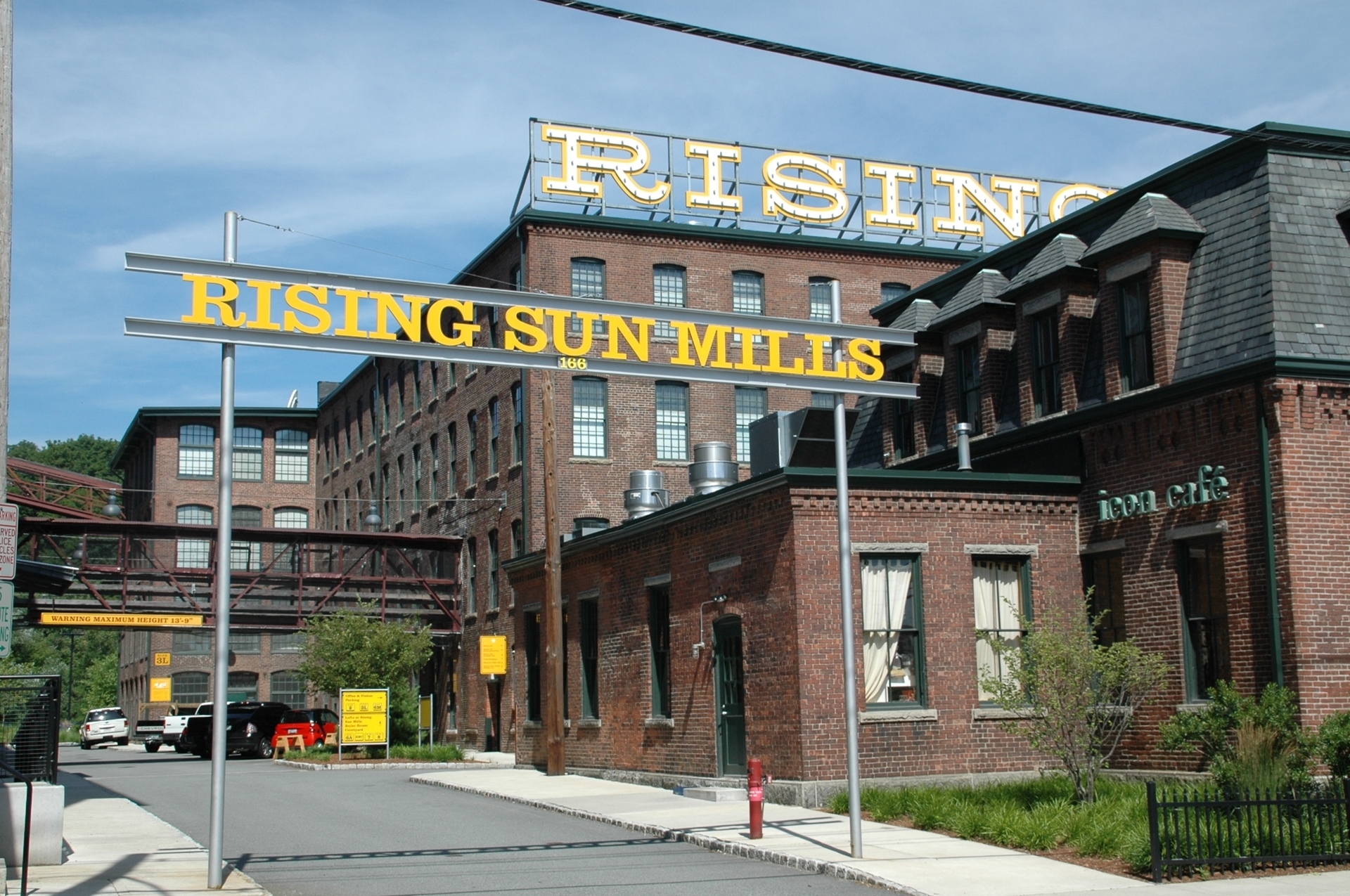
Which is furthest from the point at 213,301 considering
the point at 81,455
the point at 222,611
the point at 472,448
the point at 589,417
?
the point at 81,455

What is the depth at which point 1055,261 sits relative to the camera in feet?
77.6

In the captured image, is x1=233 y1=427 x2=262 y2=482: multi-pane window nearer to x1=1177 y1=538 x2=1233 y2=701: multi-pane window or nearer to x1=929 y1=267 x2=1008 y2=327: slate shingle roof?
x1=929 y1=267 x2=1008 y2=327: slate shingle roof

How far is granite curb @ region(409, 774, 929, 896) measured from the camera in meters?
13.9

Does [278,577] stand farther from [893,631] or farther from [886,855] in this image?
[886,855]

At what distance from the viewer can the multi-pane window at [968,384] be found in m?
26.2

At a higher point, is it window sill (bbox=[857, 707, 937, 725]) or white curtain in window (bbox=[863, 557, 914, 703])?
white curtain in window (bbox=[863, 557, 914, 703])

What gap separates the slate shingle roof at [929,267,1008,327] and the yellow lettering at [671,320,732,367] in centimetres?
1008

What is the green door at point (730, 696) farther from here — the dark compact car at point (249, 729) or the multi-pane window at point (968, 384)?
the dark compact car at point (249, 729)

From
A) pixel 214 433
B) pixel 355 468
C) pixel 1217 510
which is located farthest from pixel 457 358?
pixel 214 433

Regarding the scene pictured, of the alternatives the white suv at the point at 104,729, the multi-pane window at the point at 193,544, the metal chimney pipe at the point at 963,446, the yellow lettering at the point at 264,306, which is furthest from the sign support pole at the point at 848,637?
the multi-pane window at the point at 193,544

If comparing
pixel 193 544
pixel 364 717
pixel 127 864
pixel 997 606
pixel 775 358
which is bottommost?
pixel 127 864

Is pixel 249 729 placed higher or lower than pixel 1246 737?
lower

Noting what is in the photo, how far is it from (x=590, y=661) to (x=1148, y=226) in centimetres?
1436

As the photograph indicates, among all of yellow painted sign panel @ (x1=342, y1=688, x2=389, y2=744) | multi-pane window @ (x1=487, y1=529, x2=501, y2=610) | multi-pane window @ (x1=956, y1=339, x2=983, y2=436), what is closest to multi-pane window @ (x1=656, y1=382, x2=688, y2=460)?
multi-pane window @ (x1=487, y1=529, x2=501, y2=610)
